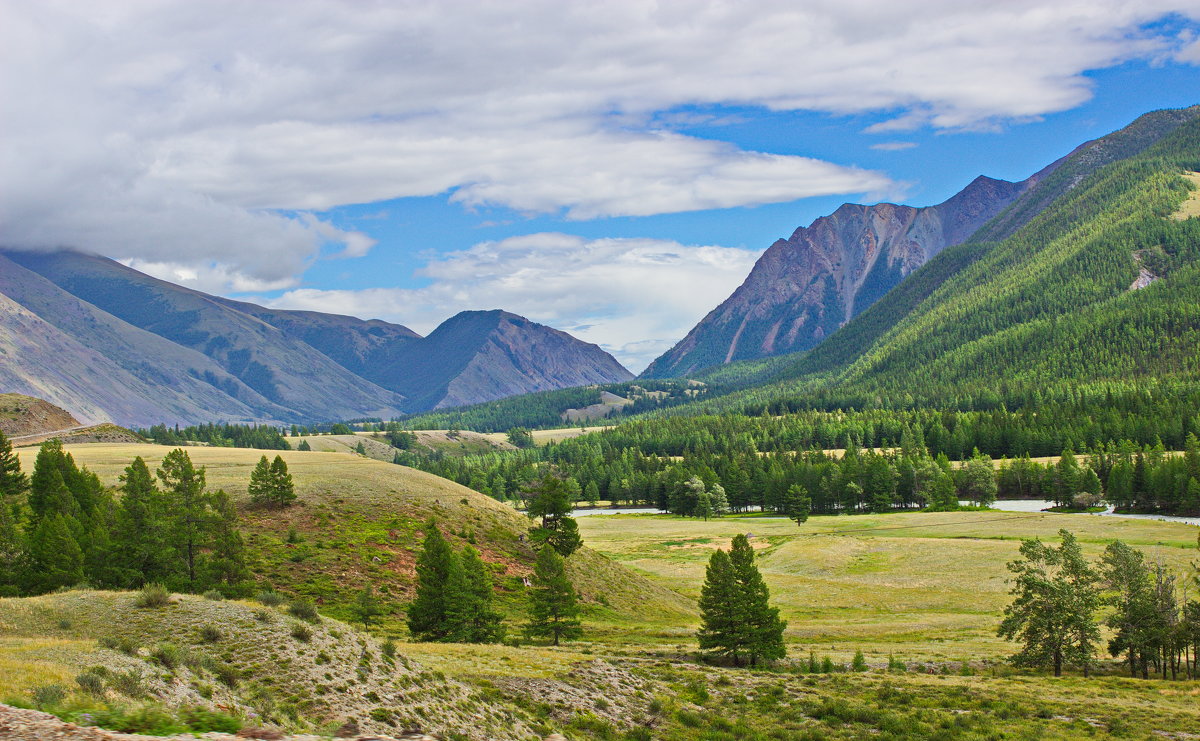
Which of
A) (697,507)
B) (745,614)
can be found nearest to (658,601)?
(745,614)

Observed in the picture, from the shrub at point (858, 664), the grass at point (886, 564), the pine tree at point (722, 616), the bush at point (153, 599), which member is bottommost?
the grass at point (886, 564)

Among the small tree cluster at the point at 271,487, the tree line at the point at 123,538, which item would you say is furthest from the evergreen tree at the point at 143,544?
the small tree cluster at the point at 271,487

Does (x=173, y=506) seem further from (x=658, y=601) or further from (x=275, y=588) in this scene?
(x=658, y=601)

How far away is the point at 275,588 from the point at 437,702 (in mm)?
45038

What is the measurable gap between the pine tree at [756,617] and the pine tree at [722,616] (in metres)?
0.38

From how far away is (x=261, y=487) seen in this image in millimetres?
92500

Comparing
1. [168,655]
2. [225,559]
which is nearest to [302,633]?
[168,655]

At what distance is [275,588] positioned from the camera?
71.2 metres

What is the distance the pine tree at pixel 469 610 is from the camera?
59.2 meters

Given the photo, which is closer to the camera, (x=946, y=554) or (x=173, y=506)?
(x=173, y=506)

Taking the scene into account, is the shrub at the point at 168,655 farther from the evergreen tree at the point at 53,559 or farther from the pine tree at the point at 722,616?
the pine tree at the point at 722,616

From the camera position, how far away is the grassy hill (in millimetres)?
78125

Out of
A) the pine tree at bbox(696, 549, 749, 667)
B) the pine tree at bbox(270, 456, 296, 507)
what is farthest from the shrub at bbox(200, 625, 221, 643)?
the pine tree at bbox(270, 456, 296, 507)

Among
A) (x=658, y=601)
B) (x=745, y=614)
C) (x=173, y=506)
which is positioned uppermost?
(x=173, y=506)
